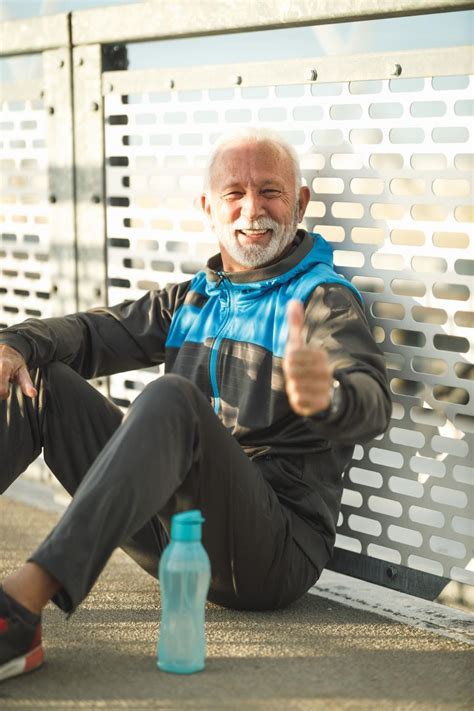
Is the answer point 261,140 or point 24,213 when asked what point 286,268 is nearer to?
point 261,140

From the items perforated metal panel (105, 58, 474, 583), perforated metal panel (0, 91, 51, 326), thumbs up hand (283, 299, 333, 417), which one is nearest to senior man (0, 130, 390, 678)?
thumbs up hand (283, 299, 333, 417)

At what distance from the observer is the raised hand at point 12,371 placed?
335 centimetres

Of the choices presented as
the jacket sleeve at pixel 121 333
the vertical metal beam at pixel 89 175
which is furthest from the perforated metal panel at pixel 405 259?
the vertical metal beam at pixel 89 175

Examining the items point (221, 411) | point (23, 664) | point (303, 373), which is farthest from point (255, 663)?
point (303, 373)

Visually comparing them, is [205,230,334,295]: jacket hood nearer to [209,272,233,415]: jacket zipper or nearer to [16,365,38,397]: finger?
[209,272,233,415]: jacket zipper

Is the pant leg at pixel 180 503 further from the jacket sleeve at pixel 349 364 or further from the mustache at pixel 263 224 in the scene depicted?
the mustache at pixel 263 224

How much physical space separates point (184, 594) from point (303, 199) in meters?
1.32

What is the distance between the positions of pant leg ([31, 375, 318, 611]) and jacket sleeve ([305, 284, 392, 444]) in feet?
1.01

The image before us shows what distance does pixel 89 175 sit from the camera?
178 inches

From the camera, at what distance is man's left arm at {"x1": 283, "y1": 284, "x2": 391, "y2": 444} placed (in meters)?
2.59

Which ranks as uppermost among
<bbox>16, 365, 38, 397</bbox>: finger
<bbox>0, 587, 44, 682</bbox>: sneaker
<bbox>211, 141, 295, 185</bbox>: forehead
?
<bbox>211, 141, 295, 185</bbox>: forehead

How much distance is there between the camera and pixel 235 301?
3.46 m

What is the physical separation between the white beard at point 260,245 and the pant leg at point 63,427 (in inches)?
22.8

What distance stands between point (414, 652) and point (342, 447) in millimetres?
604
